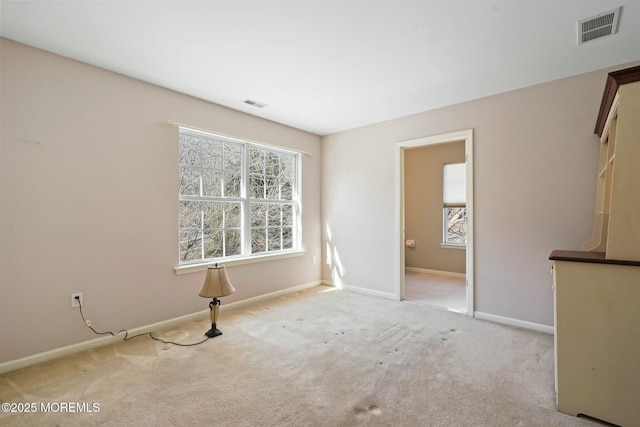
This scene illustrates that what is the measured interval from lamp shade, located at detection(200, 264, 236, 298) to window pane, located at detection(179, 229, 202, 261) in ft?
1.94

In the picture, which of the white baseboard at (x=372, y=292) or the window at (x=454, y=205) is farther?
the window at (x=454, y=205)

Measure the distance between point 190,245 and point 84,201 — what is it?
1.10 m

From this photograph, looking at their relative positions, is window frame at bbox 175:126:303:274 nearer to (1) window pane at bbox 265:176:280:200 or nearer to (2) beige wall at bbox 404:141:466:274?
(1) window pane at bbox 265:176:280:200

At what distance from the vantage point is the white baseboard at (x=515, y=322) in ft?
9.64

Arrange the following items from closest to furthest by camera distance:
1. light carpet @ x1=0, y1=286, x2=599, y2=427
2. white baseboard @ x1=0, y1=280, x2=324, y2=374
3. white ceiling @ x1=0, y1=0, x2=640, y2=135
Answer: light carpet @ x1=0, y1=286, x2=599, y2=427
white ceiling @ x1=0, y1=0, x2=640, y2=135
white baseboard @ x1=0, y1=280, x2=324, y2=374

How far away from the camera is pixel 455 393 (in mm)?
1966

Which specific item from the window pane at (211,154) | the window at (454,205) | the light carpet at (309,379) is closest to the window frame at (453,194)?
the window at (454,205)

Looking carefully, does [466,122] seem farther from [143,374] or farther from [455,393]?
[143,374]

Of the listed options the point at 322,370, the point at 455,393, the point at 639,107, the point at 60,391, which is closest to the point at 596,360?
the point at 455,393

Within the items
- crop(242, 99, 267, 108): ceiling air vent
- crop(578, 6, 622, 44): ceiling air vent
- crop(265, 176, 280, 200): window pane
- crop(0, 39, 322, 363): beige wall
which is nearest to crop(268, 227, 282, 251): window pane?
crop(265, 176, 280, 200): window pane

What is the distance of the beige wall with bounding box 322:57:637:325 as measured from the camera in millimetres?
2812

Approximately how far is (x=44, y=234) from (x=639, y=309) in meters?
4.12

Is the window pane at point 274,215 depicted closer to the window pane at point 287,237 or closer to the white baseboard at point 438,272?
the window pane at point 287,237

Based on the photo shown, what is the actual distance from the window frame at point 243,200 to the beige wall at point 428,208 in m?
2.77
